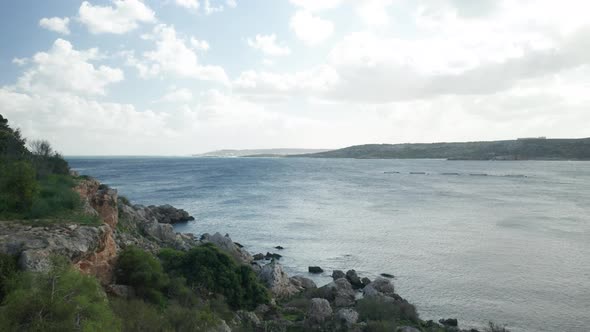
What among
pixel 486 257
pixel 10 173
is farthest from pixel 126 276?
pixel 486 257

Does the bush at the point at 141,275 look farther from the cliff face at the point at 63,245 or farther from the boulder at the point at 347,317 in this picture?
the boulder at the point at 347,317

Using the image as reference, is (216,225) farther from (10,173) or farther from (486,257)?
(10,173)

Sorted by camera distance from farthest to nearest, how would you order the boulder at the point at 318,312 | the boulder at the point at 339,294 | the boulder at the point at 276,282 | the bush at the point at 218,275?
the boulder at the point at 276,282 → the boulder at the point at 339,294 → the bush at the point at 218,275 → the boulder at the point at 318,312

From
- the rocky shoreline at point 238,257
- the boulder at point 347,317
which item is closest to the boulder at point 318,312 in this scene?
the rocky shoreline at point 238,257

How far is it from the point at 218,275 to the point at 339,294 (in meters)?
8.22

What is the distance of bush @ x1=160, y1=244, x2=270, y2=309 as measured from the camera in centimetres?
2098

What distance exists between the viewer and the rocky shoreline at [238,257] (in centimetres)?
1208

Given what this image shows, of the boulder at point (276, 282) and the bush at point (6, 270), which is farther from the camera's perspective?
the boulder at point (276, 282)

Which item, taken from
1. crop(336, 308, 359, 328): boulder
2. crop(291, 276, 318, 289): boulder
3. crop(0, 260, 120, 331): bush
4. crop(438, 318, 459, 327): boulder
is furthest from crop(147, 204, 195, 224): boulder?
crop(0, 260, 120, 331): bush

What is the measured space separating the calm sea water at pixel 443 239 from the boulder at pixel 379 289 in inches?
63.0

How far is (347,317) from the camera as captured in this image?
20484 mm

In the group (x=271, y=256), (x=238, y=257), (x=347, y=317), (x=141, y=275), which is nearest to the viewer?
(x=141, y=275)

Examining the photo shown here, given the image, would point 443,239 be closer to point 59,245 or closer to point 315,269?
point 315,269

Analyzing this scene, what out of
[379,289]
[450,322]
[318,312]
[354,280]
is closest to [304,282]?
[354,280]
